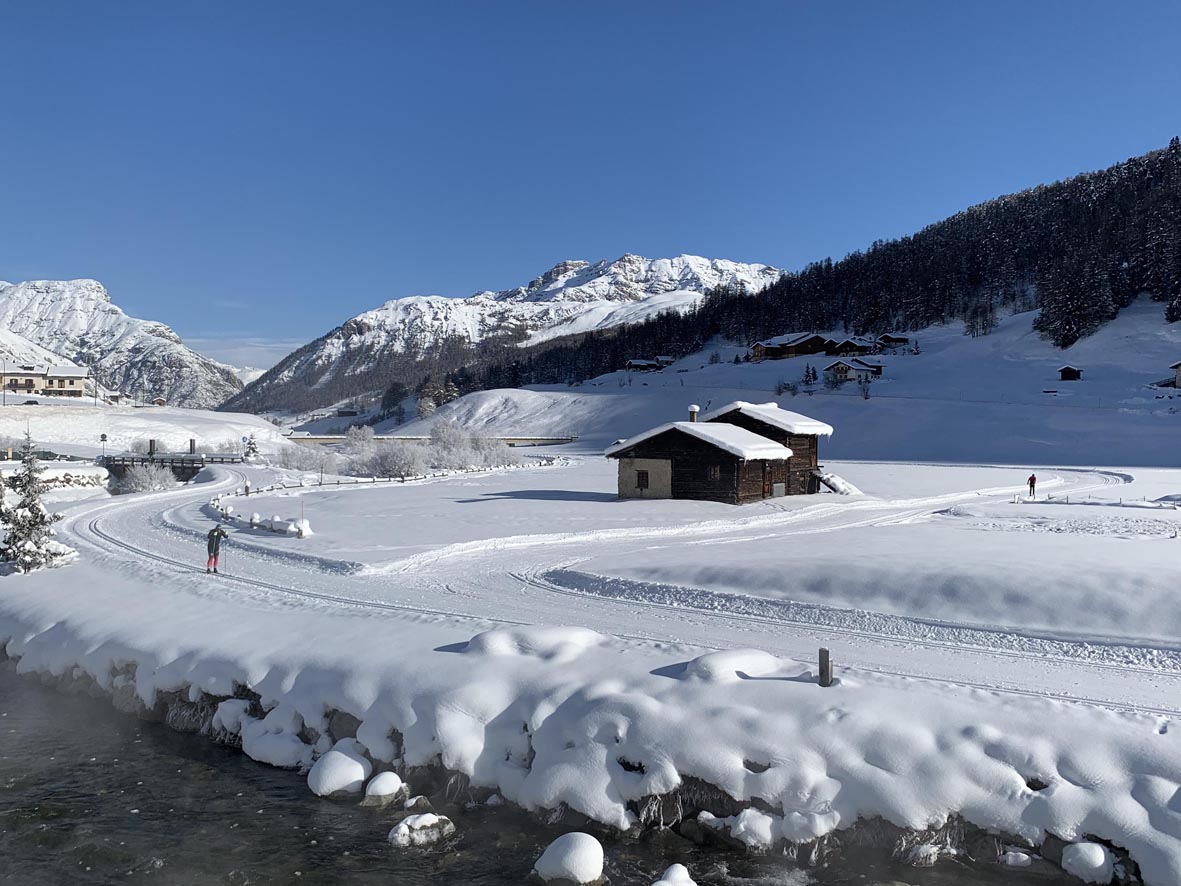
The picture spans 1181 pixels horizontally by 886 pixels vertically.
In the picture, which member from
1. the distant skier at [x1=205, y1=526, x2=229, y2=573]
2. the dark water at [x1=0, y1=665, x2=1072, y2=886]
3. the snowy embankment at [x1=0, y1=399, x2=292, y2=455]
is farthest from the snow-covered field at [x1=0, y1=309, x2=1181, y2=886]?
the snowy embankment at [x1=0, y1=399, x2=292, y2=455]

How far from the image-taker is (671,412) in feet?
338

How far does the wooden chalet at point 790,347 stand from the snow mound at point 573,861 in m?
122

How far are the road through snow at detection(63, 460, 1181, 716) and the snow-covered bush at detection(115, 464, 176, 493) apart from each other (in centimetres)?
2536

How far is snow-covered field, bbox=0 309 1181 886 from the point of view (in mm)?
10391

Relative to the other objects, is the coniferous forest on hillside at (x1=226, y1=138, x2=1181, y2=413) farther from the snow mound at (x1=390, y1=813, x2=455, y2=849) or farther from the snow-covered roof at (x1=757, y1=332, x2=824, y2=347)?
the snow mound at (x1=390, y1=813, x2=455, y2=849)

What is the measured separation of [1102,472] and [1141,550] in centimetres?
3993

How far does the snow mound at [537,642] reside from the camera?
14055mm

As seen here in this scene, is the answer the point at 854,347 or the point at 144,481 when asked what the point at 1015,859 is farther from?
the point at 854,347

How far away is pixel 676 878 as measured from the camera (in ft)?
31.2

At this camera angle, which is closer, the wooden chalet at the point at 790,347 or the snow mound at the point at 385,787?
the snow mound at the point at 385,787

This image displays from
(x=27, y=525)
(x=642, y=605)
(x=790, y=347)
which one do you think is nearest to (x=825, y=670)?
(x=642, y=605)

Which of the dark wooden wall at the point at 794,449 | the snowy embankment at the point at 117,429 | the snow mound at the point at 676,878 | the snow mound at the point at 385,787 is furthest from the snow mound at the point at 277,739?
the snowy embankment at the point at 117,429

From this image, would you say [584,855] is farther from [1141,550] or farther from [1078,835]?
[1141,550]

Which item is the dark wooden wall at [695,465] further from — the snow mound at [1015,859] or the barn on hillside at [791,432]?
the snow mound at [1015,859]
